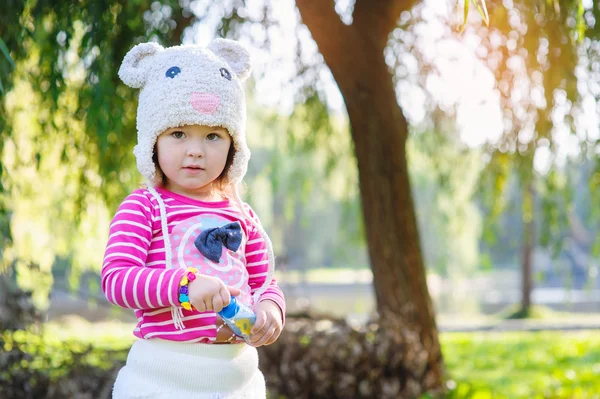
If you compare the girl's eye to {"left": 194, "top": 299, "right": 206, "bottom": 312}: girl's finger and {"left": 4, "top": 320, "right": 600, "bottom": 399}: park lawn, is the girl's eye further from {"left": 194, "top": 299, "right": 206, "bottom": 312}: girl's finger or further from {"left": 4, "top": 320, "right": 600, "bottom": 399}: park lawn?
{"left": 4, "top": 320, "right": 600, "bottom": 399}: park lawn

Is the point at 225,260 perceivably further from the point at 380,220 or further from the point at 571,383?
the point at 571,383

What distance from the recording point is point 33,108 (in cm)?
496

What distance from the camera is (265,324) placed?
5.43 feet

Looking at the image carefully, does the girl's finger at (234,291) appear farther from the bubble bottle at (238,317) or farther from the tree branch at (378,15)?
the tree branch at (378,15)

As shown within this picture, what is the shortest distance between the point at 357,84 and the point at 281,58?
3.77 ft

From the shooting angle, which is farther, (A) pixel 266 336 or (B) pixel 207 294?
Result: (A) pixel 266 336

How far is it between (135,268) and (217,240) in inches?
8.1

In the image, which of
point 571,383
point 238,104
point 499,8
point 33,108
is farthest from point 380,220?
point 238,104

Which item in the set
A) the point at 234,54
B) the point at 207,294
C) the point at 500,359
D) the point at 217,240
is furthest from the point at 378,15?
the point at 500,359

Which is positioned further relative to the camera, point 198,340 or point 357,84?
point 357,84

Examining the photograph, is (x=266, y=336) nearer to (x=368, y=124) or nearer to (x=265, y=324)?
(x=265, y=324)

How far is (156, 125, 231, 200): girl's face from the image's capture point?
1.73 meters

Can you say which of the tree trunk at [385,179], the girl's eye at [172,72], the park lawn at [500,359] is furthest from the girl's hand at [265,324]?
the tree trunk at [385,179]

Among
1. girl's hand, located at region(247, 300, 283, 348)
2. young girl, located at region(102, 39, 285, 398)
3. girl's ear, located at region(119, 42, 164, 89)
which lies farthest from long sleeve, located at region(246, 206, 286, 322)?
girl's ear, located at region(119, 42, 164, 89)
